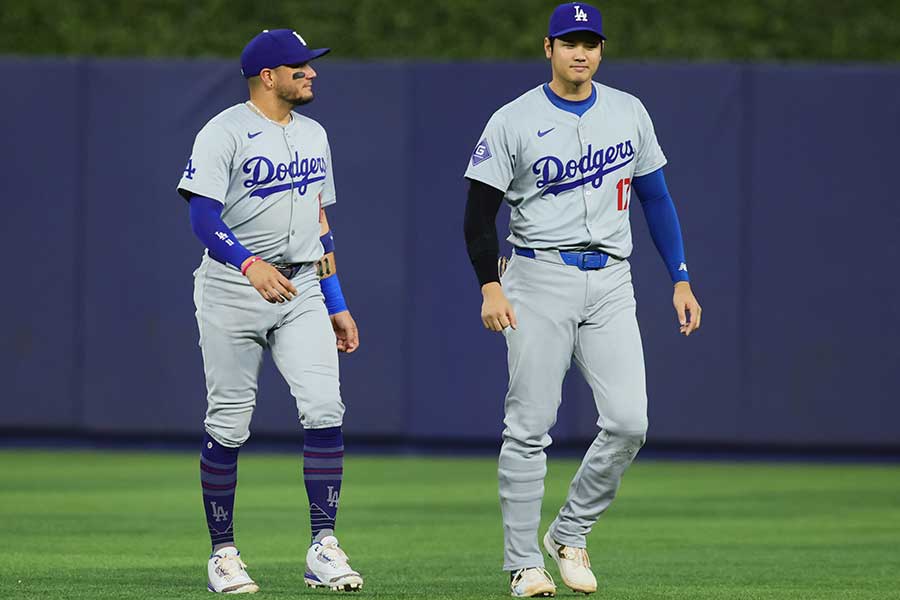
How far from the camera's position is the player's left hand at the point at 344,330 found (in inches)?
256

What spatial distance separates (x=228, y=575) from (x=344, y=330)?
1.09 metres

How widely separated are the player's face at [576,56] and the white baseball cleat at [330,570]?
1832 mm

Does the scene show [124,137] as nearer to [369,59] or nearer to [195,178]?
[369,59]

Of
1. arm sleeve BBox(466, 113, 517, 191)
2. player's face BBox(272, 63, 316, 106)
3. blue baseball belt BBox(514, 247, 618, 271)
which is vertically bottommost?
blue baseball belt BBox(514, 247, 618, 271)

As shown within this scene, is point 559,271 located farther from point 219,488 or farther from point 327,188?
point 219,488

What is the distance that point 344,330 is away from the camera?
21.3 feet

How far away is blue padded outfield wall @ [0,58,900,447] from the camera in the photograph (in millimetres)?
11758

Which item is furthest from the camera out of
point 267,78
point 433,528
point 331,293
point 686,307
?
point 433,528

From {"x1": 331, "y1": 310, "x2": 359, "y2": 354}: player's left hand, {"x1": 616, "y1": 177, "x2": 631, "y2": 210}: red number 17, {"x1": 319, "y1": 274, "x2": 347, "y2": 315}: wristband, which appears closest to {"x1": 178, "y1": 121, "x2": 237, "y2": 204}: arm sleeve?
{"x1": 319, "y1": 274, "x2": 347, "y2": 315}: wristband

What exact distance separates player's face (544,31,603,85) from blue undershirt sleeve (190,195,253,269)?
1.26m

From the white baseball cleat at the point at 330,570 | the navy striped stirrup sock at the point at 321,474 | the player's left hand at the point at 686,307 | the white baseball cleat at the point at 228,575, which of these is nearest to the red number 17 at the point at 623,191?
the player's left hand at the point at 686,307

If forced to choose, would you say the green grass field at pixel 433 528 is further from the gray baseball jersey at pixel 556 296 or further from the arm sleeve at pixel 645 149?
the arm sleeve at pixel 645 149

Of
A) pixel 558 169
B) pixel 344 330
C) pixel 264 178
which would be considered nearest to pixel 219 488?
pixel 344 330

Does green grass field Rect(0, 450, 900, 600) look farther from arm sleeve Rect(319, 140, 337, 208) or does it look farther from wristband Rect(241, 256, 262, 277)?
arm sleeve Rect(319, 140, 337, 208)
